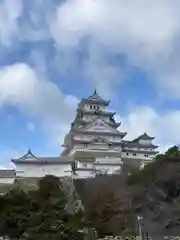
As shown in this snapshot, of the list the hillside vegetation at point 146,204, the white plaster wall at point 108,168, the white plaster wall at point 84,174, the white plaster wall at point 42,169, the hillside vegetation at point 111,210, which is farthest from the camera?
the white plaster wall at point 108,168

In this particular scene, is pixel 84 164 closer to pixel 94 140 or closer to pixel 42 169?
pixel 94 140

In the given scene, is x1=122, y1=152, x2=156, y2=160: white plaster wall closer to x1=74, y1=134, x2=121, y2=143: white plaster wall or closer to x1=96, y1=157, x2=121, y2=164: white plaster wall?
x1=74, y1=134, x2=121, y2=143: white plaster wall

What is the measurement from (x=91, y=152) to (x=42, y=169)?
529 cm

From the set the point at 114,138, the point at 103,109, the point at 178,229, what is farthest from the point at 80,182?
the point at 178,229

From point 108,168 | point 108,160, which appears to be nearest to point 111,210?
point 108,168

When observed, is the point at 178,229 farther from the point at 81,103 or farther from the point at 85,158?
the point at 81,103

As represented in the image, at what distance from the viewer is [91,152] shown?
36.9 meters

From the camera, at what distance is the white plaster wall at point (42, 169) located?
33.5m

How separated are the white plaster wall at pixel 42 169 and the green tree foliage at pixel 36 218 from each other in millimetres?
12446

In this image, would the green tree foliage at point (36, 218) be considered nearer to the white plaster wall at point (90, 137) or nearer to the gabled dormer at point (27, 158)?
the gabled dormer at point (27, 158)

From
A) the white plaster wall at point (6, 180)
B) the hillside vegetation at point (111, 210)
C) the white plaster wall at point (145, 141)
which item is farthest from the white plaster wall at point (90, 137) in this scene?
the hillside vegetation at point (111, 210)

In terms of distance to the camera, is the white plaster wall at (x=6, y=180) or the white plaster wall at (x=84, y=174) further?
the white plaster wall at (x=84, y=174)

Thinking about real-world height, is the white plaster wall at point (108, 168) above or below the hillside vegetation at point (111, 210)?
above

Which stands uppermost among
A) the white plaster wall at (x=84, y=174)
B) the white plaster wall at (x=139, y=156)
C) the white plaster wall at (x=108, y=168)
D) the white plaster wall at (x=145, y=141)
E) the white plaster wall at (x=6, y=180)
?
the white plaster wall at (x=145, y=141)
